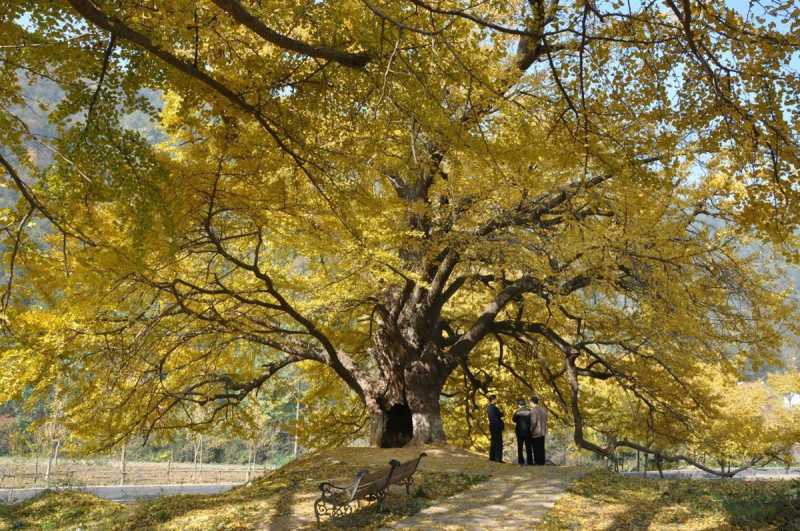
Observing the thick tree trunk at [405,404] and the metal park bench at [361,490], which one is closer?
the metal park bench at [361,490]

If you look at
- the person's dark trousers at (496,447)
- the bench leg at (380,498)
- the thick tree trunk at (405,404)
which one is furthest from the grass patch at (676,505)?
the thick tree trunk at (405,404)

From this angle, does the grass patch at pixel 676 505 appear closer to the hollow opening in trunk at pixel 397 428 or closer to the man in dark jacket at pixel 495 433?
the man in dark jacket at pixel 495 433

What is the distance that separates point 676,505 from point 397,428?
5616 millimetres

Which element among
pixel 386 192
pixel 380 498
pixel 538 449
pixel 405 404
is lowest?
pixel 380 498

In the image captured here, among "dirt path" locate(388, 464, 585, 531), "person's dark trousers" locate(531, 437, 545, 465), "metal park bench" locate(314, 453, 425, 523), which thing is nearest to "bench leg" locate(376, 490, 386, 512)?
"metal park bench" locate(314, 453, 425, 523)

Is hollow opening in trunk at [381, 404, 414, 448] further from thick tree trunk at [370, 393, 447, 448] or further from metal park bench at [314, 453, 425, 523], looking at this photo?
metal park bench at [314, 453, 425, 523]

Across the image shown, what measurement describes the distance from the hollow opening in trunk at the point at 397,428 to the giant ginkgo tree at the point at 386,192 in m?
0.05

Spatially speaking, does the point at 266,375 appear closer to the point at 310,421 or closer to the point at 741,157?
the point at 310,421

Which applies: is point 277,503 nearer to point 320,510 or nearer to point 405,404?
point 320,510

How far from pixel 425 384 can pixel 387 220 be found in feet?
11.8

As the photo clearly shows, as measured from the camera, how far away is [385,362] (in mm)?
11969

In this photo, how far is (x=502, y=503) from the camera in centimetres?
730

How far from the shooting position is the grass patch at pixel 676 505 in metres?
5.61

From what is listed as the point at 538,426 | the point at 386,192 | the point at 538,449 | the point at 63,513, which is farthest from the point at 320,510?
the point at 386,192
